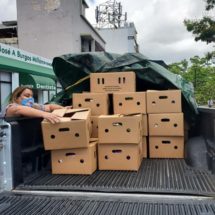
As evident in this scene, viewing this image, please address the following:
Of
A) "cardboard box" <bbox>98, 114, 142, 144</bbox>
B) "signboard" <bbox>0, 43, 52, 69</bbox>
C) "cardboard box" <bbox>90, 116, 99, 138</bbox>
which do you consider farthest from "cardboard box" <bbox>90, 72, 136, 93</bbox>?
"signboard" <bbox>0, 43, 52, 69</bbox>

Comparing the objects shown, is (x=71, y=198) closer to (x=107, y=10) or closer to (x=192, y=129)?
(x=192, y=129)

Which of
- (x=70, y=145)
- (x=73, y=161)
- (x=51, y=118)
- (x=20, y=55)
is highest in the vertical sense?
(x=20, y=55)

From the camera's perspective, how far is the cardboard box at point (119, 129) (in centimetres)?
384

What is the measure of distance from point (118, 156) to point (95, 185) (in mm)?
771

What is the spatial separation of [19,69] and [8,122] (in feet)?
41.1

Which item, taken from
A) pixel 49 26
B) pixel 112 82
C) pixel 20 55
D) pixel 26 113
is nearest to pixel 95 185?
pixel 26 113

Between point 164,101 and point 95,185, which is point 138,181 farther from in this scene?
point 164,101

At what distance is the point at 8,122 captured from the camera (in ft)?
10.1

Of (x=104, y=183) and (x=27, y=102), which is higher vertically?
(x=27, y=102)

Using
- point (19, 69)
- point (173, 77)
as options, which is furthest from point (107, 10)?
point (173, 77)

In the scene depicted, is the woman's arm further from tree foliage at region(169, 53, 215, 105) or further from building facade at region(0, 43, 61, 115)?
tree foliage at region(169, 53, 215, 105)

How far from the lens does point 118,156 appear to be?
393 cm

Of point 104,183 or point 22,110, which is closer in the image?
point 104,183

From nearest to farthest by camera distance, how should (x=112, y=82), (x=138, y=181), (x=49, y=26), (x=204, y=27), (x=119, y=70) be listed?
(x=138, y=181)
(x=112, y=82)
(x=119, y=70)
(x=204, y=27)
(x=49, y=26)
